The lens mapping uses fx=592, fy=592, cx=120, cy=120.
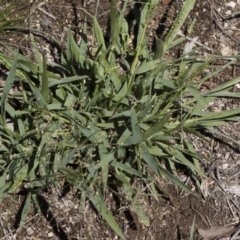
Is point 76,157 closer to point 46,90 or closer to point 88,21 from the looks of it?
point 46,90

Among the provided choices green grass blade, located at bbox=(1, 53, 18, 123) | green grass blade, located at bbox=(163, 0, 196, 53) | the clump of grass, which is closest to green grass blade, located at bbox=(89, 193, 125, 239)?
the clump of grass

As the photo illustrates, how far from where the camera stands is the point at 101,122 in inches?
84.9

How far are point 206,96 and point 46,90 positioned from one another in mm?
630

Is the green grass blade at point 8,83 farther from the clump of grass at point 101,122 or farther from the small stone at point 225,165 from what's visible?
the small stone at point 225,165

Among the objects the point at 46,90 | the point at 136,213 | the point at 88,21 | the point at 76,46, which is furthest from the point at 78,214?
the point at 88,21

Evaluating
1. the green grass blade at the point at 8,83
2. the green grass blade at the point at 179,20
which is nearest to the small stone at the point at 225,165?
the green grass blade at the point at 179,20

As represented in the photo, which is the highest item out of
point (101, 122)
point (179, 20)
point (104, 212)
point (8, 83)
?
point (8, 83)

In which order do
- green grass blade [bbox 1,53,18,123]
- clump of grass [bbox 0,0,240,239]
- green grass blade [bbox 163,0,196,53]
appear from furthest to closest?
green grass blade [bbox 163,0,196,53]
clump of grass [bbox 0,0,240,239]
green grass blade [bbox 1,53,18,123]

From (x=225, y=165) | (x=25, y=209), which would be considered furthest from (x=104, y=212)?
(x=225, y=165)

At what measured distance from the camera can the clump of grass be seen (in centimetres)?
206

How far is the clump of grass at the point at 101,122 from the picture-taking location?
2062mm

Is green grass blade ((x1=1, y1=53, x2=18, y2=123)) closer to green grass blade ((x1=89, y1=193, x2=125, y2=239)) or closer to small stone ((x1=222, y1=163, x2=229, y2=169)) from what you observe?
green grass blade ((x1=89, y1=193, x2=125, y2=239))

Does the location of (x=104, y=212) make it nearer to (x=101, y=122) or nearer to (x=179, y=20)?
(x=101, y=122)

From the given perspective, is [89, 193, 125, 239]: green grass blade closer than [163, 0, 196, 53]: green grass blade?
Yes
